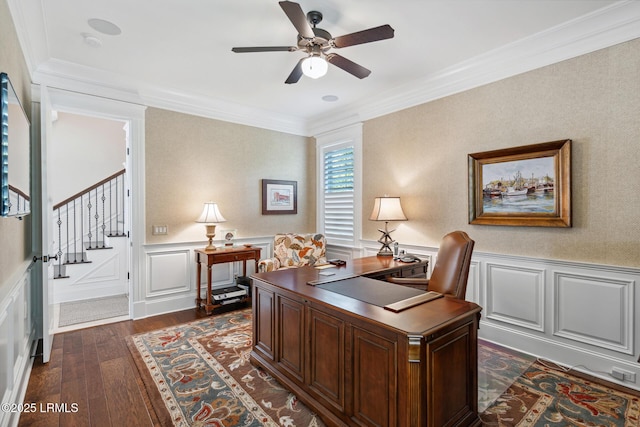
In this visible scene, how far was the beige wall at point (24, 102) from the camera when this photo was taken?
1.93 m

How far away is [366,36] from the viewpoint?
2.26 meters

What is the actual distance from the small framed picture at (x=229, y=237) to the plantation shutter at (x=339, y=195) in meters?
1.50

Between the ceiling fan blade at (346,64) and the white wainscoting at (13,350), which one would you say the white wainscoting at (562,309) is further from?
the white wainscoting at (13,350)

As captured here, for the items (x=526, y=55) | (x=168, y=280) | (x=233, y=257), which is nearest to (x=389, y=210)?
(x=526, y=55)

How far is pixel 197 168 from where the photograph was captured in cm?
440

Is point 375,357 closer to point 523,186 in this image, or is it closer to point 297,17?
point 297,17

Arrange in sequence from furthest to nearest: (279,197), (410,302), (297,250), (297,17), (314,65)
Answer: (279,197) < (297,250) < (314,65) < (297,17) < (410,302)

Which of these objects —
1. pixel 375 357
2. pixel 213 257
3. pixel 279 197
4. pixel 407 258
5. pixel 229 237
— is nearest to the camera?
pixel 375 357

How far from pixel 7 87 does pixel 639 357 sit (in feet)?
14.4

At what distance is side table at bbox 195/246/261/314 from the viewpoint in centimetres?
404

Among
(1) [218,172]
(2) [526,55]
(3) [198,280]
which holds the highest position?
(2) [526,55]

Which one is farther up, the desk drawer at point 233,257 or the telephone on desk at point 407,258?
the telephone on desk at point 407,258

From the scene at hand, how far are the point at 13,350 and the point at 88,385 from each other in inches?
24.8

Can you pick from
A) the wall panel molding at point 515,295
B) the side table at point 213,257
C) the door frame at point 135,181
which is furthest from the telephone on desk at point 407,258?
the door frame at point 135,181
